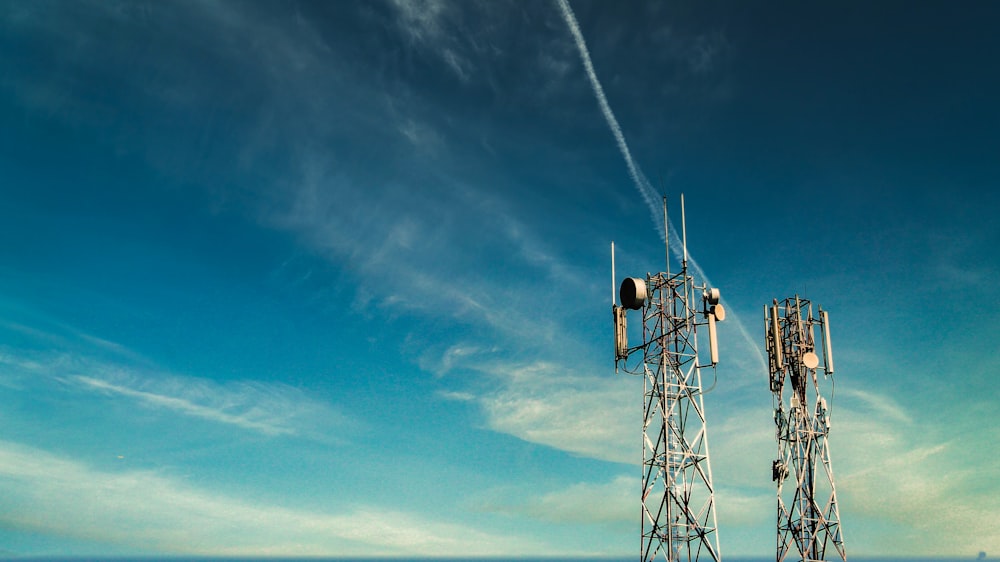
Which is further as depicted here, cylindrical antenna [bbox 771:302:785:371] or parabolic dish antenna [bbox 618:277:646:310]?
cylindrical antenna [bbox 771:302:785:371]

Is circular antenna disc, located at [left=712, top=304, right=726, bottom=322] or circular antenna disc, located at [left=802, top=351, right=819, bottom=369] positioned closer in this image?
circular antenna disc, located at [left=712, top=304, right=726, bottom=322]

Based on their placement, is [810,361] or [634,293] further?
[810,361]

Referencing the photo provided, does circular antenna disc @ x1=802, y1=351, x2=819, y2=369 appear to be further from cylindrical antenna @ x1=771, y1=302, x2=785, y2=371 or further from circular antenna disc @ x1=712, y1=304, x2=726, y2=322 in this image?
circular antenna disc @ x1=712, y1=304, x2=726, y2=322

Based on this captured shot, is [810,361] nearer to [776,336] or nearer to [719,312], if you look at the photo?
[776,336]

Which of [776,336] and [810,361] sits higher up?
[776,336]

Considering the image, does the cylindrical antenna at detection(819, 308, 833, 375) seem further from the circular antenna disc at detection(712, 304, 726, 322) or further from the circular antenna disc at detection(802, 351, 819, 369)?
the circular antenna disc at detection(712, 304, 726, 322)

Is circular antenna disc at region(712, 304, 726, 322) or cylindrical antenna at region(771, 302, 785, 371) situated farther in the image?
cylindrical antenna at region(771, 302, 785, 371)

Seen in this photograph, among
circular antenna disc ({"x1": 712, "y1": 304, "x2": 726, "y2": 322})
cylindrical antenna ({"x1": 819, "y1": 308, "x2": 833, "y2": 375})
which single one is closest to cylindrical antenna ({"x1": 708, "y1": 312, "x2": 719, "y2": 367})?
circular antenna disc ({"x1": 712, "y1": 304, "x2": 726, "y2": 322})

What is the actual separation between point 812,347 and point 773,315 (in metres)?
3.57

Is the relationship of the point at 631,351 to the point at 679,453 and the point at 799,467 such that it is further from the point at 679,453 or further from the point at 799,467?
the point at 799,467

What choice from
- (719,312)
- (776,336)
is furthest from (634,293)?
(776,336)

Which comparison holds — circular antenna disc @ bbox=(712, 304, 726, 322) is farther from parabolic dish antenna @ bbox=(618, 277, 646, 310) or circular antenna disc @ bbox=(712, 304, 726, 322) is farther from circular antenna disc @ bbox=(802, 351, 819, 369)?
circular antenna disc @ bbox=(802, 351, 819, 369)

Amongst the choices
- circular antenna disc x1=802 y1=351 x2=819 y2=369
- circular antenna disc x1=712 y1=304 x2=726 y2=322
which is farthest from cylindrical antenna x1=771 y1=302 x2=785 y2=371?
circular antenna disc x1=712 y1=304 x2=726 y2=322

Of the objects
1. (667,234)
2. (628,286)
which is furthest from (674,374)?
(667,234)
